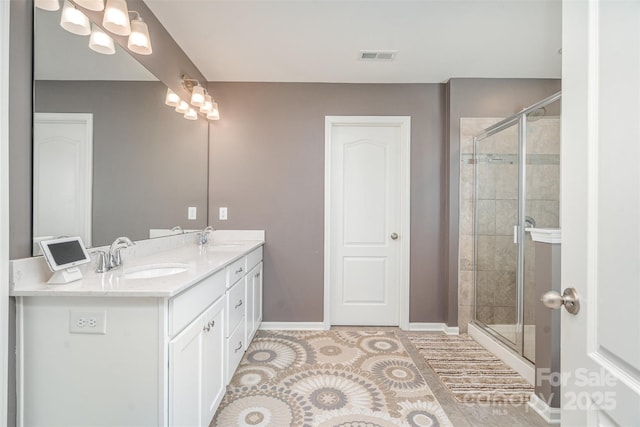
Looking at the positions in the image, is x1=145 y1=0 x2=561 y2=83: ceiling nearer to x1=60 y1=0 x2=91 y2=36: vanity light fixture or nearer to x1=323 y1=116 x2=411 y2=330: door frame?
x1=323 y1=116 x2=411 y2=330: door frame

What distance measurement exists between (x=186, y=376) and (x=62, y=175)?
106 centimetres

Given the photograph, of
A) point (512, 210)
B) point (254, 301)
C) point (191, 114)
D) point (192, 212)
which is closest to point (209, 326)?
point (254, 301)

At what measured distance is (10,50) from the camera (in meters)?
1.10

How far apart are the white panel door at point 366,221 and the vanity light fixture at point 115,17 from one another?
6.27 feet

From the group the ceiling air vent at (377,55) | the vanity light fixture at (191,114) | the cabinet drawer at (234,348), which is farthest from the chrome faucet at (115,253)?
the ceiling air vent at (377,55)

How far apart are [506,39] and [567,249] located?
215 centimetres

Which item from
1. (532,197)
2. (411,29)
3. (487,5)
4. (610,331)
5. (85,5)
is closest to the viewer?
(610,331)

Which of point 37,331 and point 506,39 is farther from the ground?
point 506,39

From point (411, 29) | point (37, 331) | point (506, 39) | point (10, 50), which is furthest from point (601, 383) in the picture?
point (506, 39)

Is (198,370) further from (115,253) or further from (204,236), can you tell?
(204,236)

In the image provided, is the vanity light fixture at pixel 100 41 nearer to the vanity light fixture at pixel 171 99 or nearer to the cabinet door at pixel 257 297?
the vanity light fixture at pixel 171 99

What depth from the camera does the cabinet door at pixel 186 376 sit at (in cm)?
114

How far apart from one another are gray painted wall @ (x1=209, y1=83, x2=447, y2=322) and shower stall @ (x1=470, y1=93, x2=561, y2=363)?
0.35 metres

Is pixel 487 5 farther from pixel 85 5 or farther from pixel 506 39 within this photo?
Answer: pixel 85 5
